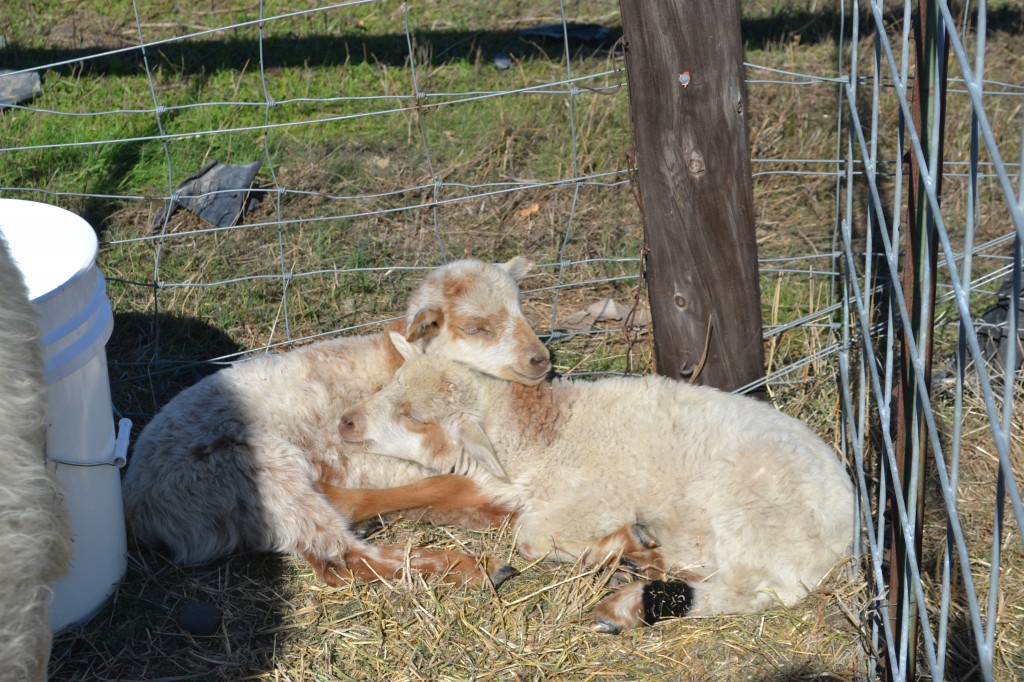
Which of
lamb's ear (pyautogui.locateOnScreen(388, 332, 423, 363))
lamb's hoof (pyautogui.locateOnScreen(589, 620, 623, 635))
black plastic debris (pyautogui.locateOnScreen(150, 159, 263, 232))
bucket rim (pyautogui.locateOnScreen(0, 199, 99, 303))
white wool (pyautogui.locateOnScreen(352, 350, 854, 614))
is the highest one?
bucket rim (pyautogui.locateOnScreen(0, 199, 99, 303))

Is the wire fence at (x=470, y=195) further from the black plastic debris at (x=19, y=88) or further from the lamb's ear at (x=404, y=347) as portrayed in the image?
the lamb's ear at (x=404, y=347)

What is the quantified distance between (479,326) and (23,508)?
255 centimetres

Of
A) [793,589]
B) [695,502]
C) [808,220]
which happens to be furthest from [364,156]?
[793,589]

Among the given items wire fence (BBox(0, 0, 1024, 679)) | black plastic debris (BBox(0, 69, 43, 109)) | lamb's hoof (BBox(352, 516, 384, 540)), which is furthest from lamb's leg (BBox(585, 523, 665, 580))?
black plastic debris (BBox(0, 69, 43, 109))

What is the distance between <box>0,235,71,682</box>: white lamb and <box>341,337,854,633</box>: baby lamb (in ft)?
6.29

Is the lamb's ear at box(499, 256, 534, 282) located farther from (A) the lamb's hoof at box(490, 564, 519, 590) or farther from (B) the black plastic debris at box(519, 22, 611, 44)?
(B) the black plastic debris at box(519, 22, 611, 44)

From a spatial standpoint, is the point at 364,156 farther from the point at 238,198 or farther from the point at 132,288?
the point at 132,288

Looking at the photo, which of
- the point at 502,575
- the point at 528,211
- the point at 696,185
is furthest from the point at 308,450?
the point at 528,211

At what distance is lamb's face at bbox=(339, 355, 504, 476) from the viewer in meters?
4.21

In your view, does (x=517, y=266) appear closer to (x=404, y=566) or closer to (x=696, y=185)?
(x=696, y=185)

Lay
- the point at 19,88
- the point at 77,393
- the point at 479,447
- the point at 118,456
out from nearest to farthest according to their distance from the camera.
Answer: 1. the point at 77,393
2. the point at 118,456
3. the point at 479,447
4. the point at 19,88

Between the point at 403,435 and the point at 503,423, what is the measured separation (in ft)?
1.40

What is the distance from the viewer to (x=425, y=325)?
451 cm

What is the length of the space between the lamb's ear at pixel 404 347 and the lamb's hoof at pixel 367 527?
70 cm
